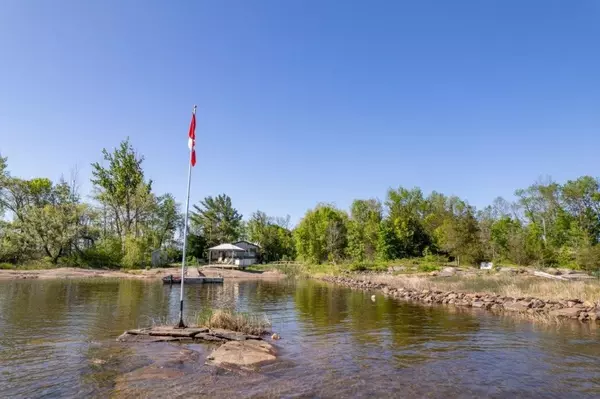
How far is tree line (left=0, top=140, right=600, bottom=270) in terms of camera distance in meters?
50.0

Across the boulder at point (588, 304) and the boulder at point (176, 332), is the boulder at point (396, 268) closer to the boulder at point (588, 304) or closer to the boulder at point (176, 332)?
the boulder at point (588, 304)

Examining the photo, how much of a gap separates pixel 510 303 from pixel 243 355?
59.1ft

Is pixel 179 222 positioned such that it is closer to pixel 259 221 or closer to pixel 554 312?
pixel 259 221

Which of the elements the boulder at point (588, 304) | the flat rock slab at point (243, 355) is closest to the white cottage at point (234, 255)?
the boulder at point (588, 304)

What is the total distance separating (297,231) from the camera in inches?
3120

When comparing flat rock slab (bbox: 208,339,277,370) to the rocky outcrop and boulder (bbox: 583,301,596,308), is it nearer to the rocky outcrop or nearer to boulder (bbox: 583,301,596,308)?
the rocky outcrop

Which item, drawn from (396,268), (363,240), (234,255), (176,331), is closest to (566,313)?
(176,331)

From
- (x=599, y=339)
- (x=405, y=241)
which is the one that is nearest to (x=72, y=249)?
(x=405, y=241)

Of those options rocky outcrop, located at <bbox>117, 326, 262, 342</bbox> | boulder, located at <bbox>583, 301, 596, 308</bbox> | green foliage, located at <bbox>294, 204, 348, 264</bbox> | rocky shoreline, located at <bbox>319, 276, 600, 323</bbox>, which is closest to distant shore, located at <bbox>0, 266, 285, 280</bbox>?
green foliage, located at <bbox>294, 204, 348, 264</bbox>

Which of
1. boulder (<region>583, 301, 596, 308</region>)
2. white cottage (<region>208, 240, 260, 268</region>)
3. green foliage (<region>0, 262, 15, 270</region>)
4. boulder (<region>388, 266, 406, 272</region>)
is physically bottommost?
boulder (<region>583, 301, 596, 308</region>)

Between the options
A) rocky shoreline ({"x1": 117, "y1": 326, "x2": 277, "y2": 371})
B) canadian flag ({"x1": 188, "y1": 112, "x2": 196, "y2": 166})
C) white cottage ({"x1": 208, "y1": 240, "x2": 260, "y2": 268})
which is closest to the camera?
rocky shoreline ({"x1": 117, "y1": 326, "x2": 277, "y2": 371})

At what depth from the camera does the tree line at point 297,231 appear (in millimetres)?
50000

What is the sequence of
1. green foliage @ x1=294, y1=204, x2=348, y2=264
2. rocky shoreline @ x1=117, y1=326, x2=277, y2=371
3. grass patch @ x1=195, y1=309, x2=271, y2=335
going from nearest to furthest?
rocky shoreline @ x1=117, y1=326, x2=277, y2=371 → grass patch @ x1=195, y1=309, x2=271, y2=335 → green foliage @ x1=294, y1=204, x2=348, y2=264

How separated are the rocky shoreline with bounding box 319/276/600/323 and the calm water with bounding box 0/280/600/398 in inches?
94.7
